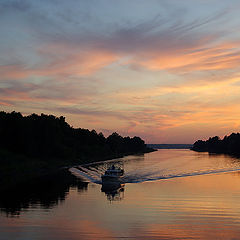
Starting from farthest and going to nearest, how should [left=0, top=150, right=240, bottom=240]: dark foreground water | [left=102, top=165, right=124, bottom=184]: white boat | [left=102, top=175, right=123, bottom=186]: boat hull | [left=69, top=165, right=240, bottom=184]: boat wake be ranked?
[left=69, top=165, right=240, bottom=184]: boat wake < [left=102, top=165, right=124, bottom=184]: white boat < [left=102, top=175, right=123, bottom=186]: boat hull < [left=0, top=150, right=240, bottom=240]: dark foreground water

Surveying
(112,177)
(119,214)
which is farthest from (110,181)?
(119,214)

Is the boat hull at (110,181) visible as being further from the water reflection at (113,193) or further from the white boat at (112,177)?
the water reflection at (113,193)

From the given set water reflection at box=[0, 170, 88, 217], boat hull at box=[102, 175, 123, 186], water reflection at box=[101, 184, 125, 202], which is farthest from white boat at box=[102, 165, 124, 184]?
water reflection at box=[0, 170, 88, 217]

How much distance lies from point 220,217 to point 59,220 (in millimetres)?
14769

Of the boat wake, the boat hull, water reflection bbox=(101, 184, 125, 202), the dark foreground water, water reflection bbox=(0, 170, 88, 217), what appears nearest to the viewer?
the dark foreground water

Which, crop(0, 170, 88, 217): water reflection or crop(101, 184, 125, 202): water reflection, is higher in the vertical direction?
crop(0, 170, 88, 217): water reflection

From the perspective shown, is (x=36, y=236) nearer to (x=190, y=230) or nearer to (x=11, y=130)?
(x=190, y=230)

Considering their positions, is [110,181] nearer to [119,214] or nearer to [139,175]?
[139,175]

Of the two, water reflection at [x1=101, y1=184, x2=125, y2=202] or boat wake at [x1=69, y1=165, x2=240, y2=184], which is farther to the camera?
boat wake at [x1=69, y1=165, x2=240, y2=184]

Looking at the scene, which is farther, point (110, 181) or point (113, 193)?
point (110, 181)

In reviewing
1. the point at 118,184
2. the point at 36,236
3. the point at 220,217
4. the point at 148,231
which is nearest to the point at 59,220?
the point at 36,236

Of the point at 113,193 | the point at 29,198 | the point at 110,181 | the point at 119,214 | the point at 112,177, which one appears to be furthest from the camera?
the point at 112,177

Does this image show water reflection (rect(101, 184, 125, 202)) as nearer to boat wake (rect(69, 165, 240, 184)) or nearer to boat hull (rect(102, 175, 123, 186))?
boat hull (rect(102, 175, 123, 186))

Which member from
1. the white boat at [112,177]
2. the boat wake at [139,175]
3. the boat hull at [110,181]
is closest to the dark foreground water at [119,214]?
the boat hull at [110,181]
